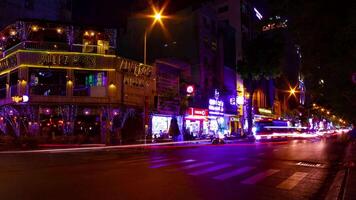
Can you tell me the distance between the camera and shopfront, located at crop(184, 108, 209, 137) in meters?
56.4

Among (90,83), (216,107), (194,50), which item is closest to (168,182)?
(90,83)

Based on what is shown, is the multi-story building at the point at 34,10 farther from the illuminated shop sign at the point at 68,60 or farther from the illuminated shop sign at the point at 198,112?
the illuminated shop sign at the point at 198,112

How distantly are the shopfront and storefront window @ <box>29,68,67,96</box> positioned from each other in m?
19.1

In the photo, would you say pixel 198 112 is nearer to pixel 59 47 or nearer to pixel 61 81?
pixel 61 81

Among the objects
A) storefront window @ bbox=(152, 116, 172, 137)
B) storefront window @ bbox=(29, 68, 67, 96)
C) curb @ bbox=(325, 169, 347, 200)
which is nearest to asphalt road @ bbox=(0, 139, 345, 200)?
curb @ bbox=(325, 169, 347, 200)

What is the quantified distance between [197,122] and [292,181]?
147 feet

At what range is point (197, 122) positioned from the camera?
60.2 metres

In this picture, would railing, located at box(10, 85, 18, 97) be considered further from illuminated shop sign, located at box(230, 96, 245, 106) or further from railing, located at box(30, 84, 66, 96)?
illuminated shop sign, located at box(230, 96, 245, 106)

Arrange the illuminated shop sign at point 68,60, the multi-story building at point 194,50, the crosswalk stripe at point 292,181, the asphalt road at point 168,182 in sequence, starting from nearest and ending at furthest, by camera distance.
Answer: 1. the asphalt road at point 168,182
2. the crosswalk stripe at point 292,181
3. the illuminated shop sign at point 68,60
4. the multi-story building at point 194,50

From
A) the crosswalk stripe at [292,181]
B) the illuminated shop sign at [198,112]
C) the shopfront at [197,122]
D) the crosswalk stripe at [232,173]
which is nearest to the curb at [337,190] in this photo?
the crosswalk stripe at [292,181]

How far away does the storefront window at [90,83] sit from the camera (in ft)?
137

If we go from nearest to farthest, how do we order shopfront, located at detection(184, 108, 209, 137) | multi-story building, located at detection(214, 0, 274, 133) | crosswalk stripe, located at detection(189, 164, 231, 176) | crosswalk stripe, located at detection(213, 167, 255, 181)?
crosswalk stripe, located at detection(213, 167, 255, 181)
crosswalk stripe, located at detection(189, 164, 231, 176)
shopfront, located at detection(184, 108, 209, 137)
multi-story building, located at detection(214, 0, 274, 133)

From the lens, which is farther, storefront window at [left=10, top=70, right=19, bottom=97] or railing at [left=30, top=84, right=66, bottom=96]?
storefront window at [left=10, top=70, right=19, bottom=97]

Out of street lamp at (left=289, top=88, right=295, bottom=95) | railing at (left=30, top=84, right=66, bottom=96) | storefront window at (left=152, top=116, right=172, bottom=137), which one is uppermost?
street lamp at (left=289, top=88, right=295, bottom=95)
